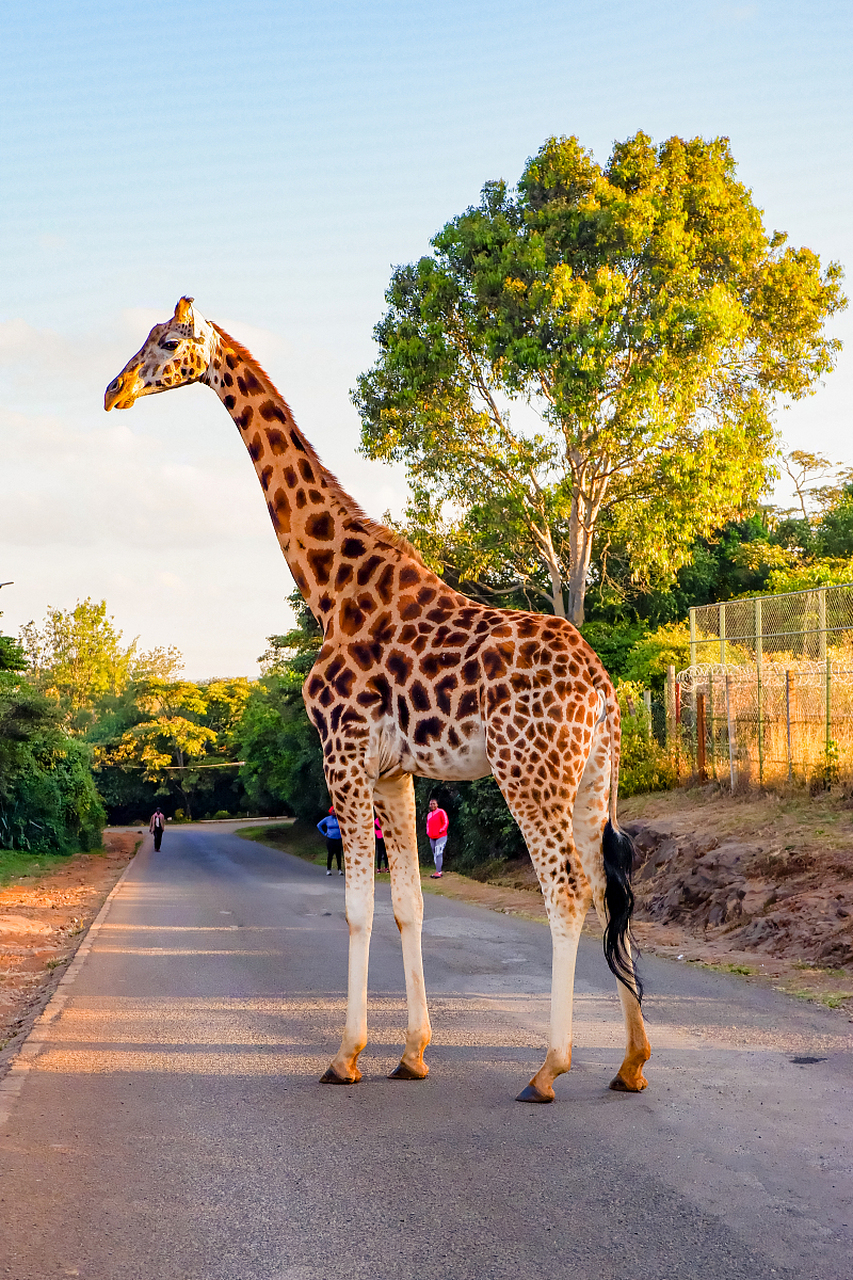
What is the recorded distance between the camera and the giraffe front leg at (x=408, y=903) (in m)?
6.47

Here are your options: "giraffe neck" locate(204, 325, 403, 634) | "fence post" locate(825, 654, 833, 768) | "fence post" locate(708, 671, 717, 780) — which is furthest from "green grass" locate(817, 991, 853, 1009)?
"fence post" locate(708, 671, 717, 780)

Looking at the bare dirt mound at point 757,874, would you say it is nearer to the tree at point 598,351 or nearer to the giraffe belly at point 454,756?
the giraffe belly at point 454,756

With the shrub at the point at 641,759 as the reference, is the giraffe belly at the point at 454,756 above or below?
above

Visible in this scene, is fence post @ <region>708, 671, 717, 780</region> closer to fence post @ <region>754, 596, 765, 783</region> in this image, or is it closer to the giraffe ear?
fence post @ <region>754, 596, 765, 783</region>

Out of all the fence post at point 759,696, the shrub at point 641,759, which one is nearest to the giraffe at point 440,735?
the fence post at point 759,696

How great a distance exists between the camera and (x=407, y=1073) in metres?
6.41

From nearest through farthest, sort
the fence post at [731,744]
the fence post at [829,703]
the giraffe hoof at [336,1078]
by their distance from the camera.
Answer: the giraffe hoof at [336,1078], the fence post at [829,703], the fence post at [731,744]

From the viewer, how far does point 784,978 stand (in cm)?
962

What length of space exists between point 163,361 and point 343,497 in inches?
63.3

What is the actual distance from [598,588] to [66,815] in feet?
66.1

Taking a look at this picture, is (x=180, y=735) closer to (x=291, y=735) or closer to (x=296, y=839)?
(x=296, y=839)

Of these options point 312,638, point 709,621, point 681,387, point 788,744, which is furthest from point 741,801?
point 312,638

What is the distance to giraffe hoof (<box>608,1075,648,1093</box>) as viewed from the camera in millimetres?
5984

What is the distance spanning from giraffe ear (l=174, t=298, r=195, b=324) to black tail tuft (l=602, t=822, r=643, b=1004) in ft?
14.7
